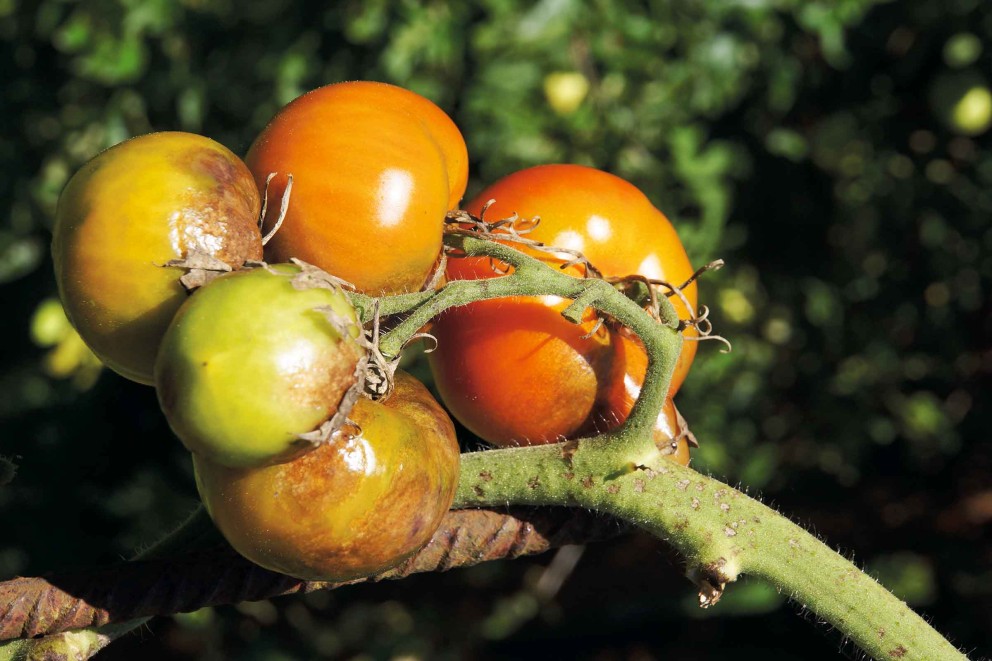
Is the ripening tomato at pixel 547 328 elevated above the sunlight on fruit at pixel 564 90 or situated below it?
above

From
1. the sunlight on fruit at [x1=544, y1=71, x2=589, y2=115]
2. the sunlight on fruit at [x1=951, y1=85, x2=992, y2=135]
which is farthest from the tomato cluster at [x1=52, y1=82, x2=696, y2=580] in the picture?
the sunlight on fruit at [x1=951, y1=85, x2=992, y2=135]

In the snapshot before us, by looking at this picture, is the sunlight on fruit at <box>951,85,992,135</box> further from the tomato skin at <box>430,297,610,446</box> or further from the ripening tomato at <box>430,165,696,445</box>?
the tomato skin at <box>430,297,610,446</box>

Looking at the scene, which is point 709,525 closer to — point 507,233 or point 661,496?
point 661,496

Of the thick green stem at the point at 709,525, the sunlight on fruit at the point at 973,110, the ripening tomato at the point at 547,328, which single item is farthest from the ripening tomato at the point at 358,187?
the sunlight on fruit at the point at 973,110

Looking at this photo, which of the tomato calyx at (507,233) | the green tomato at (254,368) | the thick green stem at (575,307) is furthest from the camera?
the tomato calyx at (507,233)

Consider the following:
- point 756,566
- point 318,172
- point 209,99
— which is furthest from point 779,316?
point 318,172

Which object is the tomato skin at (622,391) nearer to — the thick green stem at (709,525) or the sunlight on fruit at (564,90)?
the thick green stem at (709,525)
